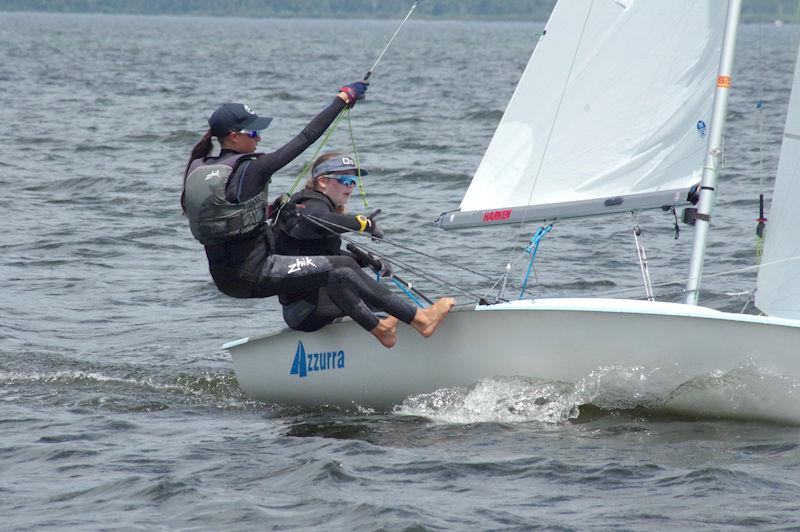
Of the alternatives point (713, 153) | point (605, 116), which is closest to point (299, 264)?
point (605, 116)

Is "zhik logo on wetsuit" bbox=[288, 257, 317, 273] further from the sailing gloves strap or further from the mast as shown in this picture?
the mast

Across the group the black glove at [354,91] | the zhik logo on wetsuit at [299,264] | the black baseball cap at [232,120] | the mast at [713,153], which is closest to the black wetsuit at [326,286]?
the zhik logo on wetsuit at [299,264]

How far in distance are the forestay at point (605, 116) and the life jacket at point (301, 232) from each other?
24.1 inches

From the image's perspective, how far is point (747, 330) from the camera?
5.94 meters

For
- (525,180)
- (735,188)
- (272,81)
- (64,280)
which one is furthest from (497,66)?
(525,180)

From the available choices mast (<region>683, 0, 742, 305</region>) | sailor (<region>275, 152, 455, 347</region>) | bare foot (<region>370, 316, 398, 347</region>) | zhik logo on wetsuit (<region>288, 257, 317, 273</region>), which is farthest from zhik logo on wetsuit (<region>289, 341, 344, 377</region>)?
mast (<region>683, 0, 742, 305</region>)

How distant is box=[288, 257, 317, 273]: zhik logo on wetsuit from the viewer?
637cm

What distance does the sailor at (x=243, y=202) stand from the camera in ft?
20.0

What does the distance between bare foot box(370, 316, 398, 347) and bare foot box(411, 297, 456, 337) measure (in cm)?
14

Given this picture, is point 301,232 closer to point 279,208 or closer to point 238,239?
point 279,208

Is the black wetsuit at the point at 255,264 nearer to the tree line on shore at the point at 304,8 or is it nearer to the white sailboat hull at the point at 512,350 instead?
Result: the white sailboat hull at the point at 512,350

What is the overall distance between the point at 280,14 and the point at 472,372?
167143 millimetres

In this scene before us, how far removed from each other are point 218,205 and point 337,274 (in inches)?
26.8

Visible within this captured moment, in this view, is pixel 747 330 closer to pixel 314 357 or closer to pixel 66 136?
pixel 314 357
